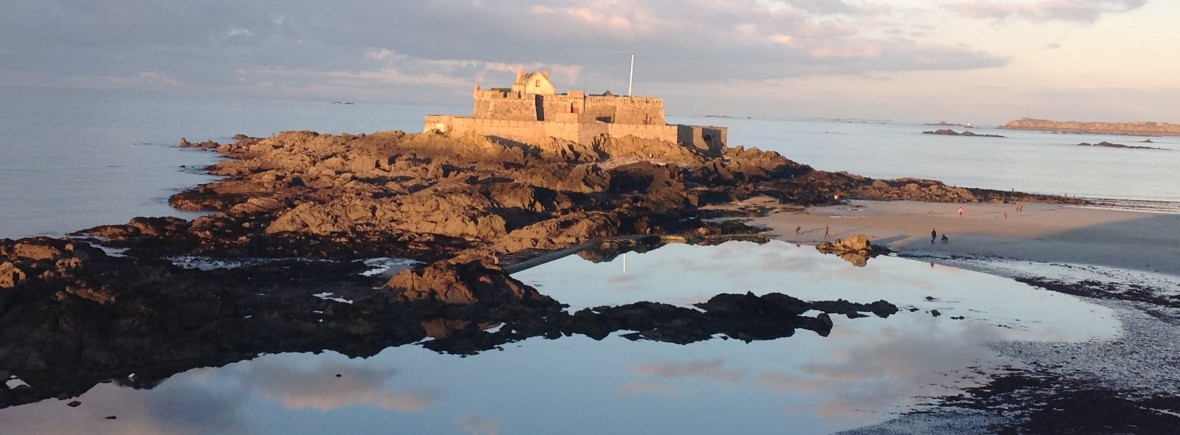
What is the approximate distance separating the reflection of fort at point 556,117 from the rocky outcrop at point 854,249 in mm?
23930

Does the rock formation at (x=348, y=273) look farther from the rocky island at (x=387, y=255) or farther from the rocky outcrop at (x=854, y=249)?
the rocky outcrop at (x=854, y=249)

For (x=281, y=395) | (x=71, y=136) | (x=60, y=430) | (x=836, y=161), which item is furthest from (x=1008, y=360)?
(x=71, y=136)

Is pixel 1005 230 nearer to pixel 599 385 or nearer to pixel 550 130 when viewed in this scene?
pixel 599 385

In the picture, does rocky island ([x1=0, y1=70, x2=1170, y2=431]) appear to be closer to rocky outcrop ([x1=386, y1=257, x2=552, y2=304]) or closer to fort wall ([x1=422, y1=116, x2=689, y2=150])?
rocky outcrop ([x1=386, y1=257, x2=552, y2=304])

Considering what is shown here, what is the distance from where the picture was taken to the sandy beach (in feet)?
98.0

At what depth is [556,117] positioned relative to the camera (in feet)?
177

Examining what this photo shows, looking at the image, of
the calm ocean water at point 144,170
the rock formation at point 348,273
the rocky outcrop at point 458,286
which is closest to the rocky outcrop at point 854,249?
the rock formation at point 348,273

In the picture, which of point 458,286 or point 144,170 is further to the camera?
point 144,170

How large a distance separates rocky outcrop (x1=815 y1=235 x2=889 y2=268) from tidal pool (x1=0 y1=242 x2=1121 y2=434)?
636 centimetres

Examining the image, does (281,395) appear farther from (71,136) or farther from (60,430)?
(71,136)

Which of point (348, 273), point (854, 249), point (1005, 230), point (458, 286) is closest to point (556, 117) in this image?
point (1005, 230)

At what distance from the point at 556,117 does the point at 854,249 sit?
2727 centimetres

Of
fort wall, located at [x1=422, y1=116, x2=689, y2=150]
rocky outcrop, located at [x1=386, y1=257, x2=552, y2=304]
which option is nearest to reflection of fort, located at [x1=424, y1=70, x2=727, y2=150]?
fort wall, located at [x1=422, y1=116, x2=689, y2=150]

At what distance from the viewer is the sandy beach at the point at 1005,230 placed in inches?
1176
